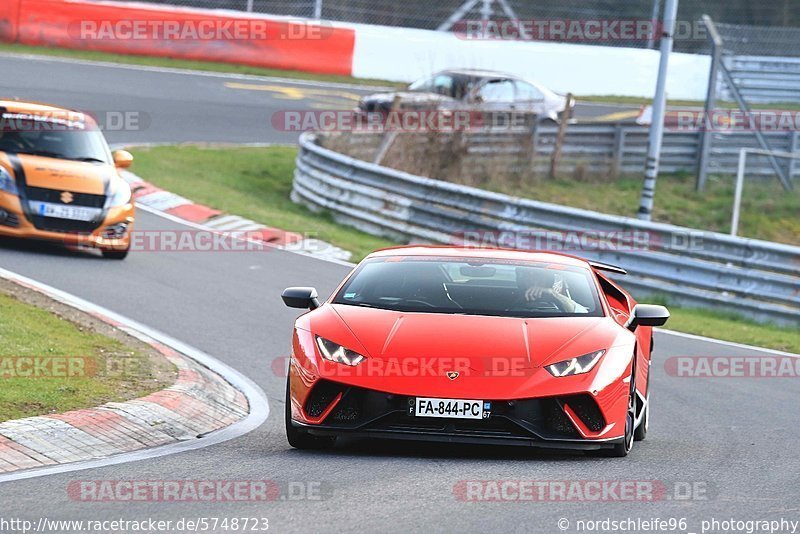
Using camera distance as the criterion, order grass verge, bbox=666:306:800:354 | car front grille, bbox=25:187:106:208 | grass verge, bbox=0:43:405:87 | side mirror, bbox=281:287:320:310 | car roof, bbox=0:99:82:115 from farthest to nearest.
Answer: grass verge, bbox=0:43:405:87
car roof, bbox=0:99:82:115
car front grille, bbox=25:187:106:208
grass verge, bbox=666:306:800:354
side mirror, bbox=281:287:320:310

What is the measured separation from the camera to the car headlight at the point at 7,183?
50.3ft

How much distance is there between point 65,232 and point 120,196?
0.83 metres

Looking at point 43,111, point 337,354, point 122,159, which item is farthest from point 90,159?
point 337,354

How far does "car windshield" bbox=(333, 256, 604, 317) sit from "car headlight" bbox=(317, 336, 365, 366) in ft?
1.99

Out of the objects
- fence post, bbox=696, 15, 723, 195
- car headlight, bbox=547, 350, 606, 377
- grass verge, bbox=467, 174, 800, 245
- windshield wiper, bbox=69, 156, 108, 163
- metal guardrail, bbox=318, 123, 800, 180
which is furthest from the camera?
fence post, bbox=696, 15, 723, 195

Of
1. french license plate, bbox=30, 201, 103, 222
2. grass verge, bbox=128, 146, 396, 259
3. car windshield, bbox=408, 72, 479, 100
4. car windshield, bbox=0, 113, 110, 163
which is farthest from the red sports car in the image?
car windshield, bbox=408, 72, 479, 100

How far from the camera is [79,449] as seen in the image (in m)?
7.45

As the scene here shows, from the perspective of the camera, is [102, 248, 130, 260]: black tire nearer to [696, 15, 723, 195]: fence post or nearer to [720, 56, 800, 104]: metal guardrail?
[696, 15, 723, 195]: fence post

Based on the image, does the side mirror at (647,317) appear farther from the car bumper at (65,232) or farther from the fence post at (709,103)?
the fence post at (709,103)

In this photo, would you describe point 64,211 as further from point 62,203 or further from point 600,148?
point 600,148

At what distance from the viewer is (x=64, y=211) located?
1564 centimetres

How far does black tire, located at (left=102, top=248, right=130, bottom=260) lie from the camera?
16.0 m

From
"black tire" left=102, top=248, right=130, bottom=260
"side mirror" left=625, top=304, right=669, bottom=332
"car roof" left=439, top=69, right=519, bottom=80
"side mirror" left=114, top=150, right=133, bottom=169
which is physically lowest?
"black tire" left=102, top=248, right=130, bottom=260

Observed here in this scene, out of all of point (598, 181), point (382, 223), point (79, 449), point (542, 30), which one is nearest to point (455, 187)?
point (382, 223)
